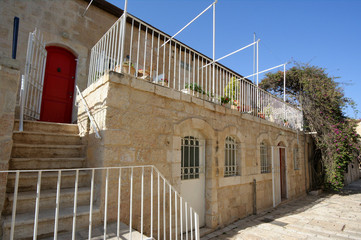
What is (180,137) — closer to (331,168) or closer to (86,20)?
(86,20)

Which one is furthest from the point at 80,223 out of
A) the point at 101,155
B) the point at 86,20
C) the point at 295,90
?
the point at 295,90

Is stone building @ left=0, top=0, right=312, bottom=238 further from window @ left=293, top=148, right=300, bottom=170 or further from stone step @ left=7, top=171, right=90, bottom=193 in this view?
window @ left=293, top=148, right=300, bottom=170

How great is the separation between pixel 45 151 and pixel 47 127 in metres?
0.69

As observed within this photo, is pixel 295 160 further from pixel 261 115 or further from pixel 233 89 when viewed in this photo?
pixel 233 89

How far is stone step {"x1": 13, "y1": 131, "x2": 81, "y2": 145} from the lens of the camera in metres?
3.33

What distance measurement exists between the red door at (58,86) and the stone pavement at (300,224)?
190 inches

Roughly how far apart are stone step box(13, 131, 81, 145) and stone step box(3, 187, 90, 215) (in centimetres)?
108

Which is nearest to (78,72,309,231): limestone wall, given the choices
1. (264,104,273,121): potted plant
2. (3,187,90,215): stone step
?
(3,187,90,215): stone step

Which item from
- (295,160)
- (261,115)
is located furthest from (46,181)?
(295,160)

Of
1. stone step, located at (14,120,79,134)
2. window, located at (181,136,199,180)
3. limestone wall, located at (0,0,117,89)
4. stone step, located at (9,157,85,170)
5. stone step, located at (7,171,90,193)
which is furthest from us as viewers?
limestone wall, located at (0,0,117,89)

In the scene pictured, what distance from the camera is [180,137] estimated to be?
4129 mm

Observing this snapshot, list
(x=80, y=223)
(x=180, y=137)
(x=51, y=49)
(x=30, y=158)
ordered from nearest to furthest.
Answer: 1. (x=80, y=223)
2. (x=30, y=158)
3. (x=180, y=137)
4. (x=51, y=49)

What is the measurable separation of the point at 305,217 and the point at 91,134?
6.32 m

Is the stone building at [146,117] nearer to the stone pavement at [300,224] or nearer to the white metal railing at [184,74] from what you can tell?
the white metal railing at [184,74]
